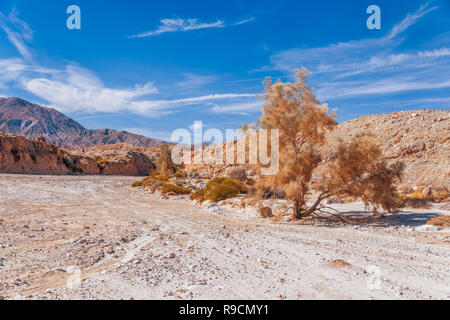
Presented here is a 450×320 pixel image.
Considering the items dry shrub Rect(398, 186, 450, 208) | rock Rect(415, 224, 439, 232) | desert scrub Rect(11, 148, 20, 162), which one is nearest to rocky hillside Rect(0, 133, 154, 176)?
desert scrub Rect(11, 148, 20, 162)

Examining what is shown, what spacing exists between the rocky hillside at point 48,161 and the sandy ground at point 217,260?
107 ft

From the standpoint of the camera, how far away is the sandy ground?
4.10 m

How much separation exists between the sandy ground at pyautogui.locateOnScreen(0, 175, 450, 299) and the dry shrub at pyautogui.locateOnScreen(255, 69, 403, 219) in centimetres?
121

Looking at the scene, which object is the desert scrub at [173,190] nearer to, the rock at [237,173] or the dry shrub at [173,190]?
the dry shrub at [173,190]

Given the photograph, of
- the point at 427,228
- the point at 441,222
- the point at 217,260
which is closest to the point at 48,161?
the point at 217,260

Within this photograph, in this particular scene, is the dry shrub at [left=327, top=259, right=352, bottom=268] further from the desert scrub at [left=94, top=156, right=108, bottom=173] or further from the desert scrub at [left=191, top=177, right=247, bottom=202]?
the desert scrub at [left=94, top=156, right=108, bottom=173]

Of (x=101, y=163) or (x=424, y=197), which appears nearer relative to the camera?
(x=424, y=197)

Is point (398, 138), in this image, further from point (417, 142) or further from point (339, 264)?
point (339, 264)

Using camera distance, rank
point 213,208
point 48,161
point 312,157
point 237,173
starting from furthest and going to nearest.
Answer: point 48,161 → point 237,173 → point 213,208 → point 312,157

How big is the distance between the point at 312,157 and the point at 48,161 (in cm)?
4140

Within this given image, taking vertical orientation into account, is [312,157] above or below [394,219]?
above

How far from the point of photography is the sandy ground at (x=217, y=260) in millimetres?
4098

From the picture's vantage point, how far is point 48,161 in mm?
42000
